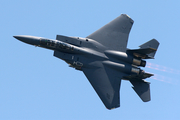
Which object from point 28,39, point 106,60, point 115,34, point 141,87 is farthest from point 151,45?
point 28,39

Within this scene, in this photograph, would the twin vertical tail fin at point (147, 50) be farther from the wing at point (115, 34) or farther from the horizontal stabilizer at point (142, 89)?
the horizontal stabilizer at point (142, 89)

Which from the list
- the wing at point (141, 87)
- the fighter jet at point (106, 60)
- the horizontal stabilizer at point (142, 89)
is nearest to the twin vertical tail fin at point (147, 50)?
the fighter jet at point (106, 60)

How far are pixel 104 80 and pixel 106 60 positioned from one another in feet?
7.05

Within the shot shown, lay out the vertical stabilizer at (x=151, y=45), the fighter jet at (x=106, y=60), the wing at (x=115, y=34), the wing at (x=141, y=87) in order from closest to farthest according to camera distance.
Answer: the fighter jet at (x=106, y=60), the wing at (x=141, y=87), the vertical stabilizer at (x=151, y=45), the wing at (x=115, y=34)

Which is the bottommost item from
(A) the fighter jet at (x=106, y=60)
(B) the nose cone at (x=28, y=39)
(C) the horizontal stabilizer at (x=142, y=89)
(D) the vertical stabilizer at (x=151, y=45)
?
(C) the horizontal stabilizer at (x=142, y=89)

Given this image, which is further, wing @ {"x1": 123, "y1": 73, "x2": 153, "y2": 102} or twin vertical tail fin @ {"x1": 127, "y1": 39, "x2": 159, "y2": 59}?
wing @ {"x1": 123, "y1": 73, "x2": 153, "y2": 102}

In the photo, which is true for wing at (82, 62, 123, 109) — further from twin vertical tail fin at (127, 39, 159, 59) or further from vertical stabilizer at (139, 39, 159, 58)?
vertical stabilizer at (139, 39, 159, 58)

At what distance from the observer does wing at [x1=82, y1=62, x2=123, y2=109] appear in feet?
114

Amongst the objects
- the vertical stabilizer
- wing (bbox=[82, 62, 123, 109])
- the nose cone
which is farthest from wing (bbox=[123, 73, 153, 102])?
the nose cone

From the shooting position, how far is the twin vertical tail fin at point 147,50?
1372 inches

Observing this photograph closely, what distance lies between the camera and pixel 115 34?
1437 inches

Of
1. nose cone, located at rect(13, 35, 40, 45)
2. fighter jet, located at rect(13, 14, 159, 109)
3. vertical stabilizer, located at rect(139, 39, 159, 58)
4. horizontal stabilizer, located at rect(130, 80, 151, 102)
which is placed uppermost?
vertical stabilizer, located at rect(139, 39, 159, 58)

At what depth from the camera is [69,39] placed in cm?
3525

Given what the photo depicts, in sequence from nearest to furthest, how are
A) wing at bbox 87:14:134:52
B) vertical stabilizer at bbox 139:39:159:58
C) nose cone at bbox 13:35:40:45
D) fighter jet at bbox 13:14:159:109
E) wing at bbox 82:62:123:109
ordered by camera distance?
nose cone at bbox 13:35:40:45 < fighter jet at bbox 13:14:159:109 < wing at bbox 82:62:123:109 < vertical stabilizer at bbox 139:39:159:58 < wing at bbox 87:14:134:52
